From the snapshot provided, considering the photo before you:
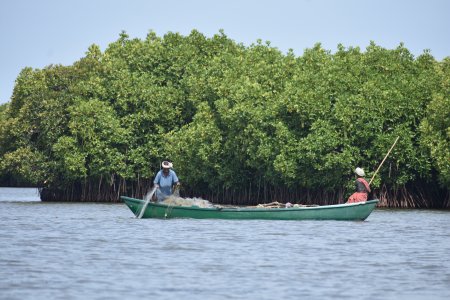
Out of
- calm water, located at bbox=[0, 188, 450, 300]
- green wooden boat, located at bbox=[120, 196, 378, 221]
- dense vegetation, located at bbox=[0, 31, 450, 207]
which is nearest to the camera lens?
calm water, located at bbox=[0, 188, 450, 300]

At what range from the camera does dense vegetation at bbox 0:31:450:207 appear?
56531 millimetres

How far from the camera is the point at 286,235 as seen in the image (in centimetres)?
3108

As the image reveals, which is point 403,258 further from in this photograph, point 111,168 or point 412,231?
point 111,168

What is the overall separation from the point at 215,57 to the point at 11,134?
1446 centimetres

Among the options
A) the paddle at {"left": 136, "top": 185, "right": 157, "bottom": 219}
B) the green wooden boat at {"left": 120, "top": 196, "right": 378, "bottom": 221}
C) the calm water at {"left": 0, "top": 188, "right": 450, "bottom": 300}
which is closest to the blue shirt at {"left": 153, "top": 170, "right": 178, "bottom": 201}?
the paddle at {"left": 136, "top": 185, "right": 157, "bottom": 219}

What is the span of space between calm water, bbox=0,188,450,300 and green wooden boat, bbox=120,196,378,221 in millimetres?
323

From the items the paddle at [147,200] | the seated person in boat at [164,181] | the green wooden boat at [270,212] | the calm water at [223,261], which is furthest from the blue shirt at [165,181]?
the calm water at [223,261]

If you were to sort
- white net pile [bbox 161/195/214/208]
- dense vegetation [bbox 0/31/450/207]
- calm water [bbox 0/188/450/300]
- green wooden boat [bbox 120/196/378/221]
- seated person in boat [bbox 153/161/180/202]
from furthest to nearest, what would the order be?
dense vegetation [bbox 0/31/450/207] → seated person in boat [bbox 153/161/180/202] → white net pile [bbox 161/195/214/208] → green wooden boat [bbox 120/196/378/221] → calm water [bbox 0/188/450/300]

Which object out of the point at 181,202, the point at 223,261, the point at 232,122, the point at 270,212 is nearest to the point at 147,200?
the point at 181,202

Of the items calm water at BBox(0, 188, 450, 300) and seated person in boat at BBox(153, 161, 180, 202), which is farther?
seated person in boat at BBox(153, 161, 180, 202)

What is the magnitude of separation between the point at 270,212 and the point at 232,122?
28047 mm

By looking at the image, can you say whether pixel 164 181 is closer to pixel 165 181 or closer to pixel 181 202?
pixel 165 181

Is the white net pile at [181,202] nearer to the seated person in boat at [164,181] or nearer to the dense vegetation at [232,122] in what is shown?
the seated person in boat at [164,181]

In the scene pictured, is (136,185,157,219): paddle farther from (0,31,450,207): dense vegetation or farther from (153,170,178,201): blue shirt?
(0,31,450,207): dense vegetation
